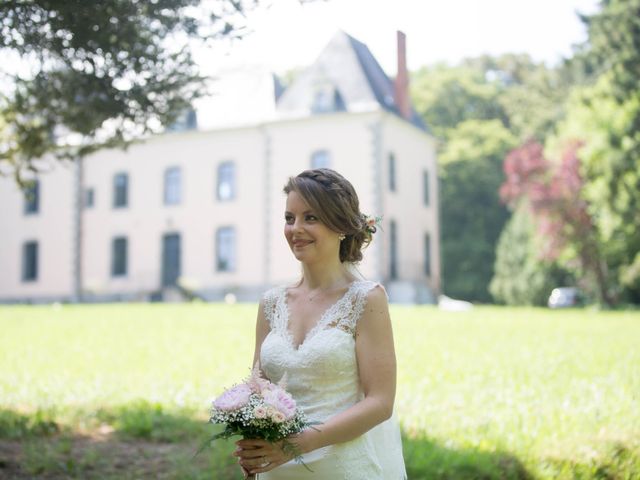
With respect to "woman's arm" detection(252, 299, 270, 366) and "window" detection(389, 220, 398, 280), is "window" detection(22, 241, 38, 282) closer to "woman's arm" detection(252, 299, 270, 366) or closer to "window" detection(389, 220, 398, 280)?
"window" detection(389, 220, 398, 280)

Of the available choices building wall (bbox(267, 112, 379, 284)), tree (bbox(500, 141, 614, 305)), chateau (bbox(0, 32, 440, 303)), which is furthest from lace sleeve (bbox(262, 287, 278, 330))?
building wall (bbox(267, 112, 379, 284))

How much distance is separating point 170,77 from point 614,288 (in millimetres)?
27821

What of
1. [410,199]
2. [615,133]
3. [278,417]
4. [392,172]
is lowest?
[278,417]

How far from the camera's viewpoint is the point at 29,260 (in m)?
36.3

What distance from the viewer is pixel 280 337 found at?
309cm

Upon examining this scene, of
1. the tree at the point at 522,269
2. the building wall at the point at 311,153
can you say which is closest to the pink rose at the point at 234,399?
the building wall at the point at 311,153

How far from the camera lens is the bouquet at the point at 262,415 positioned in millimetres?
Answer: 2607

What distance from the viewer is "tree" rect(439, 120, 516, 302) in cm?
4244

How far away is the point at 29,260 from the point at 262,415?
120ft

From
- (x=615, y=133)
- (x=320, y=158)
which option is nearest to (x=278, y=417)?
(x=615, y=133)

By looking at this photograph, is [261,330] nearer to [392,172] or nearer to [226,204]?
[392,172]

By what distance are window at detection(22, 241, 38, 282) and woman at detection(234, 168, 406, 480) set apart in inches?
1401

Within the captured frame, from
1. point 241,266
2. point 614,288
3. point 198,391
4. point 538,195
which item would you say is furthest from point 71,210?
point 198,391

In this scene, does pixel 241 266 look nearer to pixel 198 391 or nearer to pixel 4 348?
pixel 4 348
